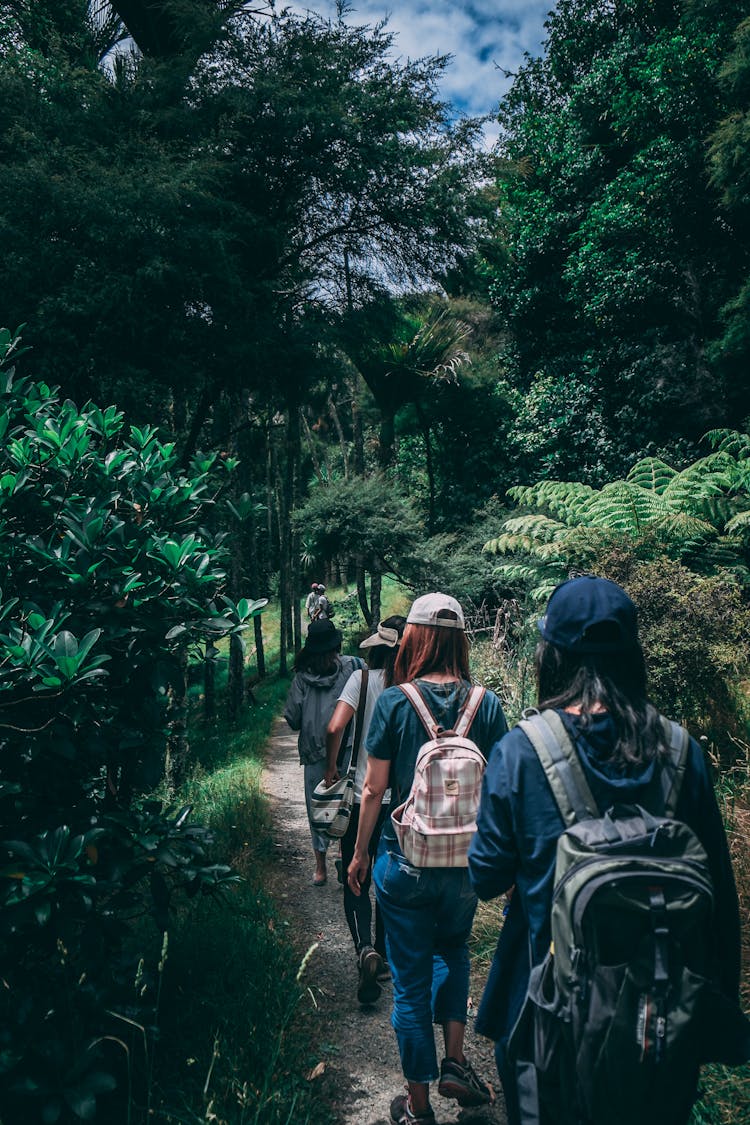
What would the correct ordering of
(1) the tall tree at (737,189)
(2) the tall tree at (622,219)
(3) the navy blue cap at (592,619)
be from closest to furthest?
1. (3) the navy blue cap at (592,619)
2. (1) the tall tree at (737,189)
3. (2) the tall tree at (622,219)

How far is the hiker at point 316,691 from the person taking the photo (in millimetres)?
5051

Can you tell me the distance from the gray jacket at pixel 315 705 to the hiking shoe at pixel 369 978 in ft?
5.07

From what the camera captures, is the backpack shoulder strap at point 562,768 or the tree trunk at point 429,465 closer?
the backpack shoulder strap at point 562,768

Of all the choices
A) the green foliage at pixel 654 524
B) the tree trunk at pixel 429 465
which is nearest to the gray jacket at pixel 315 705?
Result: the green foliage at pixel 654 524

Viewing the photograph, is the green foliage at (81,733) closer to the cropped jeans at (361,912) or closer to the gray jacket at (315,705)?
the cropped jeans at (361,912)

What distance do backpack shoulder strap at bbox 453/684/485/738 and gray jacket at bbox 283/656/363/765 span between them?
2.30m

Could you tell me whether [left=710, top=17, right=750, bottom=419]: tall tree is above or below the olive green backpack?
above

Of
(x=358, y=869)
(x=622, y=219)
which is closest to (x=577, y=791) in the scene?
(x=358, y=869)

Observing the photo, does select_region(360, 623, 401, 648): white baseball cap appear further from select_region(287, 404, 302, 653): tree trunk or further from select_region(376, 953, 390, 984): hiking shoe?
select_region(287, 404, 302, 653): tree trunk

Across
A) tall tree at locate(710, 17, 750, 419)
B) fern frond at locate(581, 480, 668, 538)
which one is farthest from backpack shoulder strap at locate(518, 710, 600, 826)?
tall tree at locate(710, 17, 750, 419)

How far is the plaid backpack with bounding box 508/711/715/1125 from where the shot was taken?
4.75 ft

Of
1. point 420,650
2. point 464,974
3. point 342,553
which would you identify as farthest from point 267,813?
point 342,553

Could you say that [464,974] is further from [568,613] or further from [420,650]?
[568,613]

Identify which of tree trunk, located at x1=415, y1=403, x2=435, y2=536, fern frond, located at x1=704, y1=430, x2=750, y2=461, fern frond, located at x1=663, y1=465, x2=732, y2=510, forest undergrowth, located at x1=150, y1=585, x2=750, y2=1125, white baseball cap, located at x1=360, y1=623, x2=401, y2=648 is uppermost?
tree trunk, located at x1=415, y1=403, x2=435, y2=536
